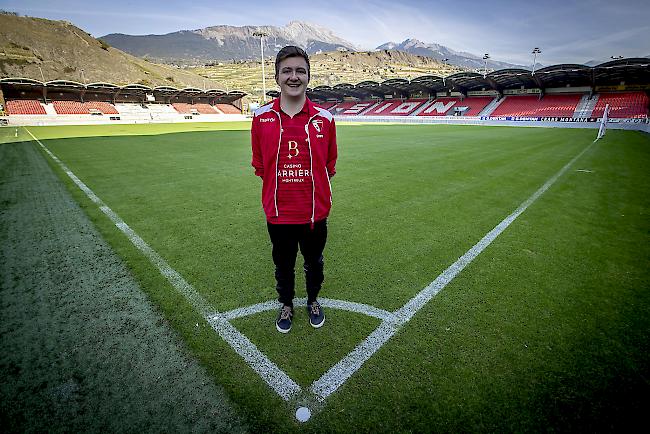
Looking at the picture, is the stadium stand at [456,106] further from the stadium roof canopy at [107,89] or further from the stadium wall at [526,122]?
the stadium roof canopy at [107,89]

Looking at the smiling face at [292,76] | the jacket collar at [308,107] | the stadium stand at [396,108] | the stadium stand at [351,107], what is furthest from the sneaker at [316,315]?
the stadium stand at [351,107]

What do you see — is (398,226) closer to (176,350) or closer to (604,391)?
(604,391)

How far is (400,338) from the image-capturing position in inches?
104

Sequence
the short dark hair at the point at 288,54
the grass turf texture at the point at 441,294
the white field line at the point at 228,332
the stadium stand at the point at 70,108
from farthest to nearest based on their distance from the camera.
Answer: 1. the stadium stand at the point at 70,108
2. the short dark hair at the point at 288,54
3. the white field line at the point at 228,332
4. the grass turf texture at the point at 441,294

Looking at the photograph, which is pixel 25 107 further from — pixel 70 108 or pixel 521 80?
pixel 521 80

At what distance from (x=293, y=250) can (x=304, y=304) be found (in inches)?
28.0

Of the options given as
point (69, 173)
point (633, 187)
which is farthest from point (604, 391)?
point (69, 173)

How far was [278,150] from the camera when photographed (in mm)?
2422

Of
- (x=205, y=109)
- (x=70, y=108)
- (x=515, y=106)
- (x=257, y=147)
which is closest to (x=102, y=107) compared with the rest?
(x=70, y=108)

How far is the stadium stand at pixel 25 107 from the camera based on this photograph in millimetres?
41781

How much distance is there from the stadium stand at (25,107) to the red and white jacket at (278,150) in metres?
56.7

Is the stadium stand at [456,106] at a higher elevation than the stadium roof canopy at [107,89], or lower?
lower

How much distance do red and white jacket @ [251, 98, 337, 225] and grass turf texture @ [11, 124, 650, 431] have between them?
1079 mm

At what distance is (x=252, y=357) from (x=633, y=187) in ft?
34.1
